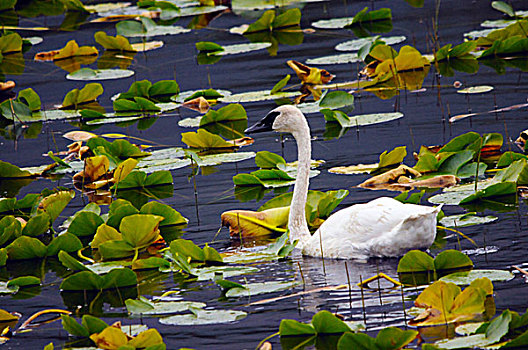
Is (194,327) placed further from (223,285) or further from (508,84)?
(508,84)

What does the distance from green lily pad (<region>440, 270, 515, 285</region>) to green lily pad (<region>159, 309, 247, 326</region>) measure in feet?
3.75

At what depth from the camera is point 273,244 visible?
19.4 ft

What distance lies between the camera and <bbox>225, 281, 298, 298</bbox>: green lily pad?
16.6 ft

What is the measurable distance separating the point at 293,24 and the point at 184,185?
649 centimetres

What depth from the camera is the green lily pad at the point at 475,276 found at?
16.0 ft

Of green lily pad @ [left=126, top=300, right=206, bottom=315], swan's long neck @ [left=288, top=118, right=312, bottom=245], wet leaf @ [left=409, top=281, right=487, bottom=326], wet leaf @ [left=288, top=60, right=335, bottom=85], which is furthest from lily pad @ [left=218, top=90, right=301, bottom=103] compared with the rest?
wet leaf @ [left=409, top=281, right=487, bottom=326]

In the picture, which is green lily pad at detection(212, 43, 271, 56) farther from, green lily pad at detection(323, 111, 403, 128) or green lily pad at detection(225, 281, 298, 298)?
green lily pad at detection(225, 281, 298, 298)

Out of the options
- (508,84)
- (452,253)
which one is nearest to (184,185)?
(452,253)

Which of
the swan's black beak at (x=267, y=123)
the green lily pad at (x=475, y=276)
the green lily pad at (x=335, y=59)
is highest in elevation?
the swan's black beak at (x=267, y=123)

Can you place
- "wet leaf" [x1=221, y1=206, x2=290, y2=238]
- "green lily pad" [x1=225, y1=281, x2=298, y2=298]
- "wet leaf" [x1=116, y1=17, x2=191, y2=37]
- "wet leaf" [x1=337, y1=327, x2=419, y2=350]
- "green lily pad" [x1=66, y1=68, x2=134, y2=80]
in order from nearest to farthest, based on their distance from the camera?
1. "wet leaf" [x1=337, y1=327, x2=419, y2=350]
2. "green lily pad" [x1=225, y1=281, x2=298, y2=298]
3. "wet leaf" [x1=221, y1=206, x2=290, y2=238]
4. "green lily pad" [x1=66, y1=68, x2=134, y2=80]
5. "wet leaf" [x1=116, y1=17, x2=191, y2=37]

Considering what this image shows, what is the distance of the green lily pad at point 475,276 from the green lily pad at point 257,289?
91 centimetres

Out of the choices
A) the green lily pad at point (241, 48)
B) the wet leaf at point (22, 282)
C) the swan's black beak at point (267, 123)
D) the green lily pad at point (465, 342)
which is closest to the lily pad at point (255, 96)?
the green lily pad at point (241, 48)

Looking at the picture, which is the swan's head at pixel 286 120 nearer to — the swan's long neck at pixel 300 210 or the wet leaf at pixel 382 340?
the swan's long neck at pixel 300 210

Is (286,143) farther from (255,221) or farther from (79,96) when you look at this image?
(79,96)
